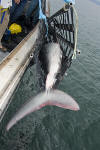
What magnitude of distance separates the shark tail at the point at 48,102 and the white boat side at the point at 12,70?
53cm

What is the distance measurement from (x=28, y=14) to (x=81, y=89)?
4.73 metres

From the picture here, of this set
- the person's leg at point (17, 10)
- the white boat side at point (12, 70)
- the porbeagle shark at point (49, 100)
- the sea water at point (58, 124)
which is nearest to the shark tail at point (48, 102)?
the porbeagle shark at point (49, 100)

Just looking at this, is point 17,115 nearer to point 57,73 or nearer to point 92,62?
point 57,73

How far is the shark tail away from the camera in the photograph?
13.8ft

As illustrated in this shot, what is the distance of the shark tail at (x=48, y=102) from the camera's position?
4203mm

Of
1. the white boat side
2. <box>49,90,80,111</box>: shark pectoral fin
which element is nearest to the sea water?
the white boat side

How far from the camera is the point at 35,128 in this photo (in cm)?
598

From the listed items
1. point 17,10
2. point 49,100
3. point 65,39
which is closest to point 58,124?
point 49,100

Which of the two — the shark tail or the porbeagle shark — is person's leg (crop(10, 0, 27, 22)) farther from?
the shark tail

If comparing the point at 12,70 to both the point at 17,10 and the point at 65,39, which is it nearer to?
the point at 65,39

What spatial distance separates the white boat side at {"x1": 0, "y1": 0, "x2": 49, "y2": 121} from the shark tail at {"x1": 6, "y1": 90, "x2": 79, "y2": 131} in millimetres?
525

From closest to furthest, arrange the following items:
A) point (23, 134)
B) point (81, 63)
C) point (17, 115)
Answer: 1. point (17, 115)
2. point (23, 134)
3. point (81, 63)

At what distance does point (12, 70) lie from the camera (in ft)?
18.2

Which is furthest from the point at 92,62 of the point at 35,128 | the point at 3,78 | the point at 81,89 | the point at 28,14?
the point at 3,78
